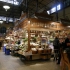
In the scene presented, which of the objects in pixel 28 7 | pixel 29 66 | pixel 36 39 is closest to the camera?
pixel 29 66

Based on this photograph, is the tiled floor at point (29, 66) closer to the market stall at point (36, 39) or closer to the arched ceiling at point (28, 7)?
the market stall at point (36, 39)

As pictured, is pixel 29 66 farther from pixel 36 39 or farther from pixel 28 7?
pixel 28 7

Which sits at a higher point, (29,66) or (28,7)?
(28,7)

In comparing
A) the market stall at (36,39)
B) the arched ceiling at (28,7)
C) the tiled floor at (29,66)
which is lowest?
the tiled floor at (29,66)

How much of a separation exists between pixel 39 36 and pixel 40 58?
6.43ft

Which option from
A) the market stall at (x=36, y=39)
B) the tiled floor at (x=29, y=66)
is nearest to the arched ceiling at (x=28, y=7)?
the market stall at (x=36, y=39)

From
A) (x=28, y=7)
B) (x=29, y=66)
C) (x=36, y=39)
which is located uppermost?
(x=28, y=7)

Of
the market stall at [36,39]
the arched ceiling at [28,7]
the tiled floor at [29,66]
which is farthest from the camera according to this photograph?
the arched ceiling at [28,7]

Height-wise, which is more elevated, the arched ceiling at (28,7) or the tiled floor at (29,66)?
the arched ceiling at (28,7)

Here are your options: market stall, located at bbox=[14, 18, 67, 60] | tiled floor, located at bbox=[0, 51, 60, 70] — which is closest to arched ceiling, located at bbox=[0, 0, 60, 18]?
market stall, located at bbox=[14, 18, 67, 60]

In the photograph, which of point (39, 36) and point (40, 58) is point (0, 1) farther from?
point (40, 58)

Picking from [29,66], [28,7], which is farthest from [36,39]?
[28,7]

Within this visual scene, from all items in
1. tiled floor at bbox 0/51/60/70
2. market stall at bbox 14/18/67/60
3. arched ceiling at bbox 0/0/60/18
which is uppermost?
arched ceiling at bbox 0/0/60/18

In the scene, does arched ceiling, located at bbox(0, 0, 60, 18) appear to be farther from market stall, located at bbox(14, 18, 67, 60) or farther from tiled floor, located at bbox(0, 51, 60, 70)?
tiled floor, located at bbox(0, 51, 60, 70)
